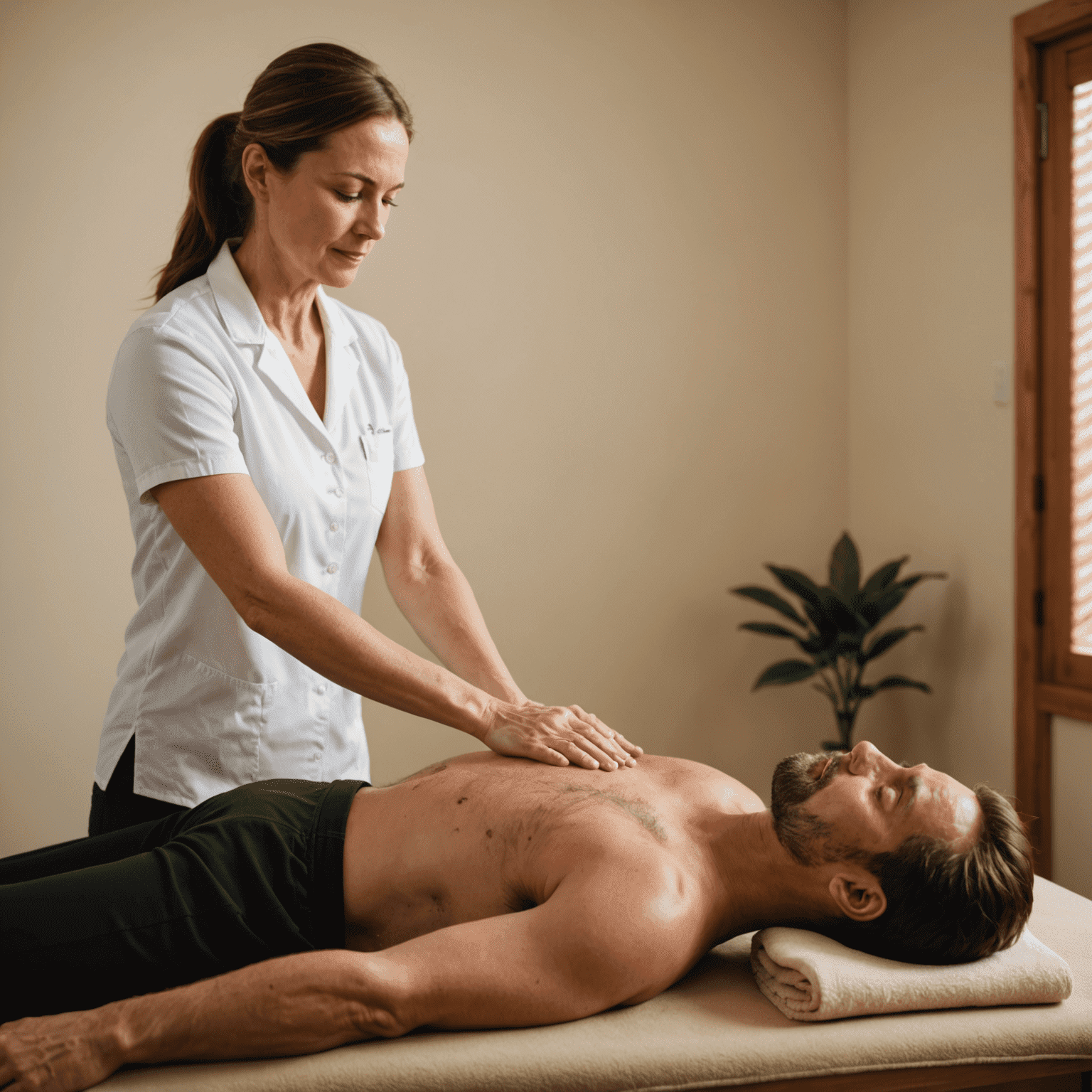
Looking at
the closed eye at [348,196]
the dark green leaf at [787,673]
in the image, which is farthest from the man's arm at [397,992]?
the dark green leaf at [787,673]

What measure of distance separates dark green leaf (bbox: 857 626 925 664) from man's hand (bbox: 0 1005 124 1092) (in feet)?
7.73

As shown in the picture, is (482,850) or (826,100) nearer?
(482,850)

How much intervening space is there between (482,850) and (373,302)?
2.09m

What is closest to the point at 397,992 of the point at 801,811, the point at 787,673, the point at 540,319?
the point at 801,811

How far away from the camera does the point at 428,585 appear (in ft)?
6.32

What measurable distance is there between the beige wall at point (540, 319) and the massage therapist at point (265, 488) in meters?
1.28

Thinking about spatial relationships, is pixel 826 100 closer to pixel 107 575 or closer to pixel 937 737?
pixel 937 737

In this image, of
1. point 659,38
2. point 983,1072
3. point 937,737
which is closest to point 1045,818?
point 937,737

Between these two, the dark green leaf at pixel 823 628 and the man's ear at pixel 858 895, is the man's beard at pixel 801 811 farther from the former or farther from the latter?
the dark green leaf at pixel 823 628

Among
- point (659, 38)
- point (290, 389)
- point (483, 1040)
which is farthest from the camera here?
point (659, 38)

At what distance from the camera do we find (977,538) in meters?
3.00

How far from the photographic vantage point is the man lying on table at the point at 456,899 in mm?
1145

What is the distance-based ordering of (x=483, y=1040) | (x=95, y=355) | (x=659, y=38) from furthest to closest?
(x=659, y=38) < (x=95, y=355) < (x=483, y=1040)

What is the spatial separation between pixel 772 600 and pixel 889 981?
1.93 m
